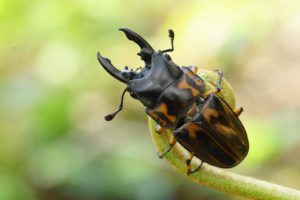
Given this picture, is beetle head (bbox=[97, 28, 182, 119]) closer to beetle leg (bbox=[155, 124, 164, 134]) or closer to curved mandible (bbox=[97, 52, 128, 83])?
curved mandible (bbox=[97, 52, 128, 83])

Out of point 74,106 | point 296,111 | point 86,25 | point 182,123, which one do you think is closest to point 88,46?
point 86,25

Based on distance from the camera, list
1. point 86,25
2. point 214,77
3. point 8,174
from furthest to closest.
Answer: point 86,25 < point 8,174 < point 214,77

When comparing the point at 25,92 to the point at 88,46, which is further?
the point at 88,46

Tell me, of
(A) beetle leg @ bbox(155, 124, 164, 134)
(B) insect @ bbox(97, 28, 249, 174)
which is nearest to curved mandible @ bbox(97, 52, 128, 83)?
(B) insect @ bbox(97, 28, 249, 174)

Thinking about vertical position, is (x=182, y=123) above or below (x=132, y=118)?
above

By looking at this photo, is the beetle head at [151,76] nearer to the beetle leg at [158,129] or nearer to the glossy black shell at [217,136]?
the glossy black shell at [217,136]

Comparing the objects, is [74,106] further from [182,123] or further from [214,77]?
[214,77]

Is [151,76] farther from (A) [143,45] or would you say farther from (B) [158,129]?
(B) [158,129]
